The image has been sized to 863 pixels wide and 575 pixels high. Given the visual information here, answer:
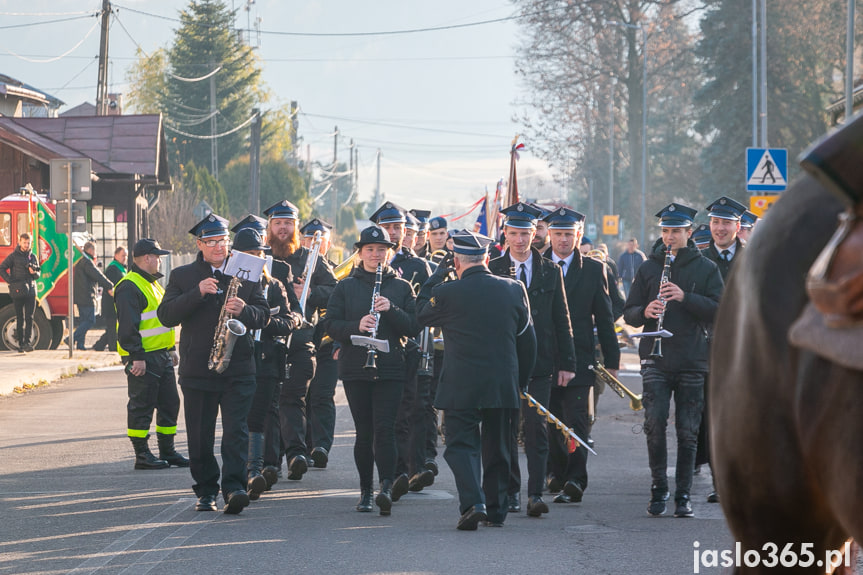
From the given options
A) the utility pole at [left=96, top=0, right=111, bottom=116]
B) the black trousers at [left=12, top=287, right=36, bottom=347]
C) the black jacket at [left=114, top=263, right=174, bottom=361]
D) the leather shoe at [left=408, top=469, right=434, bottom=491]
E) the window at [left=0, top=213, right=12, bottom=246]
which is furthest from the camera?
the utility pole at [left=96, top=0, right=111, bottom=116]

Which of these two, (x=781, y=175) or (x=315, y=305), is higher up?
(x=781, y=175)

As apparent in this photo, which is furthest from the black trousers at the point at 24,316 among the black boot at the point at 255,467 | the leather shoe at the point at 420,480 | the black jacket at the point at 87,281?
the leather shoe at the point at 420,480

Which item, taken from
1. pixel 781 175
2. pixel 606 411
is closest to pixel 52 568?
pixel 606 411

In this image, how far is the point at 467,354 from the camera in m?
8.77

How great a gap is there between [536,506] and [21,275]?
16322mm

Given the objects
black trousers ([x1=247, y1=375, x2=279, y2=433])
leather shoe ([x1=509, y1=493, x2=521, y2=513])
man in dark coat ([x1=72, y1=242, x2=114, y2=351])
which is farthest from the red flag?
man in dark coat ([x1=72, y1=242, x2=114, y2=351])

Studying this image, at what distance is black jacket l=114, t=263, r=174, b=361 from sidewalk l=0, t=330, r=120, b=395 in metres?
6.57

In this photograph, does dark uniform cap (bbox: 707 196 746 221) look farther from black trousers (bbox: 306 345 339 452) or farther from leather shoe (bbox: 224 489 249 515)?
leather shoe (bbox: 224 489 249 515)

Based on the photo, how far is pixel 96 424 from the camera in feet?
47.7

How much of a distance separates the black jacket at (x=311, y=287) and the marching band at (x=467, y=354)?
0.56 metres

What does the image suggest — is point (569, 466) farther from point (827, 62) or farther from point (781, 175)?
point (827, 62)

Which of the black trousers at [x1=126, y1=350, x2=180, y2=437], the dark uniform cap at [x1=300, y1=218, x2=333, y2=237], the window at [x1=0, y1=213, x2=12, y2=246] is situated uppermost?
the window at [x1=0, y1=213, x2=12, y2=246]

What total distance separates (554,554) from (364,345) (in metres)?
2.52

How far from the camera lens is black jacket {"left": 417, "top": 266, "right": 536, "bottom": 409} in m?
8.71
